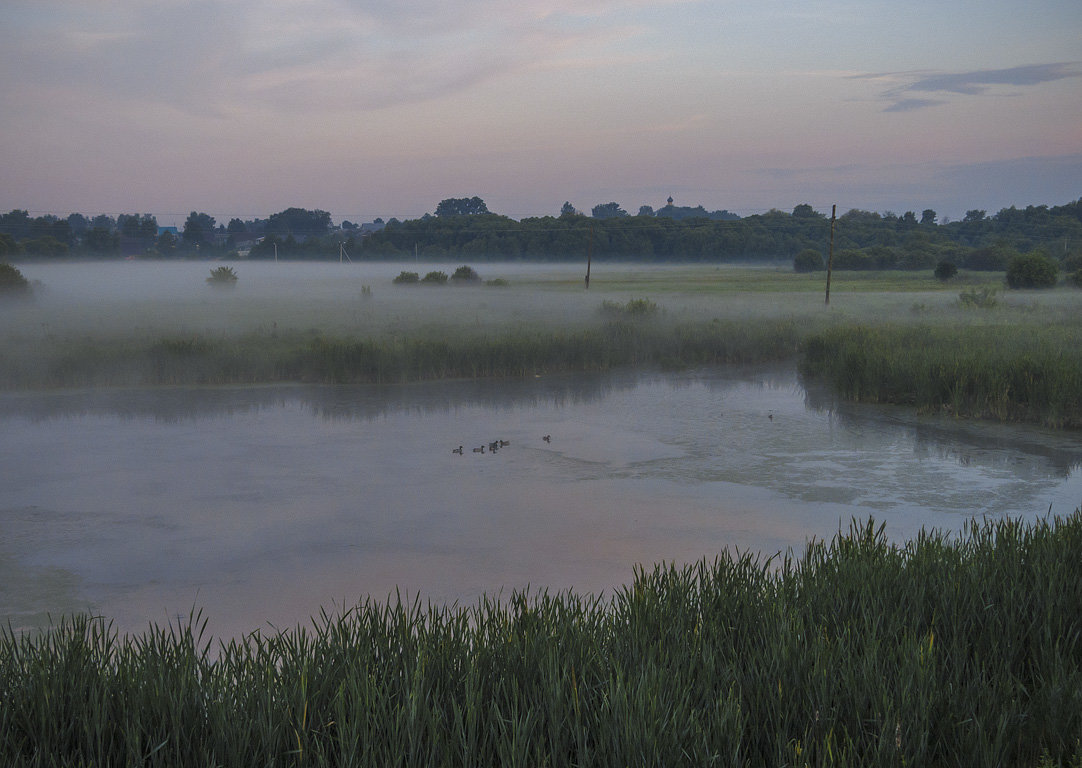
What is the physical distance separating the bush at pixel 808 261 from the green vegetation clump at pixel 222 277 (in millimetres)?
30556

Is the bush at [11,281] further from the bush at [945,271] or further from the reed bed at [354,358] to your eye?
the bush at [945,271]

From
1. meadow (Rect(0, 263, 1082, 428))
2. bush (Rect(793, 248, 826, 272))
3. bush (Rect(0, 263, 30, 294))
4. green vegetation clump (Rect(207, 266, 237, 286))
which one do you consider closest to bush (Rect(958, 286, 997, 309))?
meadow (Rect(0, 263, 1082, 428))

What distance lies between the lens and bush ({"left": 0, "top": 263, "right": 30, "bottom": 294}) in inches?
1207

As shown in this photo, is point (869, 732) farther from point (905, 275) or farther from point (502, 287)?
point (905, 275)

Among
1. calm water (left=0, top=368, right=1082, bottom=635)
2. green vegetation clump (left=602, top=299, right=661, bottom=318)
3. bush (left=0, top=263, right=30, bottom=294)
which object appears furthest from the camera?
bush (left=0, top=263, right=30, bottom=294)

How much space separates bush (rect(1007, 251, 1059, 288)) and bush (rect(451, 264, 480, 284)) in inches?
947

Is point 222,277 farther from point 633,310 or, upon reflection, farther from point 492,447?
point 492,447

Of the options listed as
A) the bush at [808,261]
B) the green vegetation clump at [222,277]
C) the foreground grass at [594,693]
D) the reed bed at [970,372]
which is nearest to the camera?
the foreground grass at [594,693]

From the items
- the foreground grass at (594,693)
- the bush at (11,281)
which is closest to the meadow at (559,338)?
the bush at (11,281)

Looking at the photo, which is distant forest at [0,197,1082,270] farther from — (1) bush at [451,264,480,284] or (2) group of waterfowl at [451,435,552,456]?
(2) group of waterfowl at [451,435,552,456]

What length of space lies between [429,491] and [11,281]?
29082 mm

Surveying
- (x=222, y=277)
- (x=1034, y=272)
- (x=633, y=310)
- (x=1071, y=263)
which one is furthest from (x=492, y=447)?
(x=1071, y=263)

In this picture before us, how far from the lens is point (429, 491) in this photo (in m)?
8.25

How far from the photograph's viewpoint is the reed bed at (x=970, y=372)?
11.3 meters
